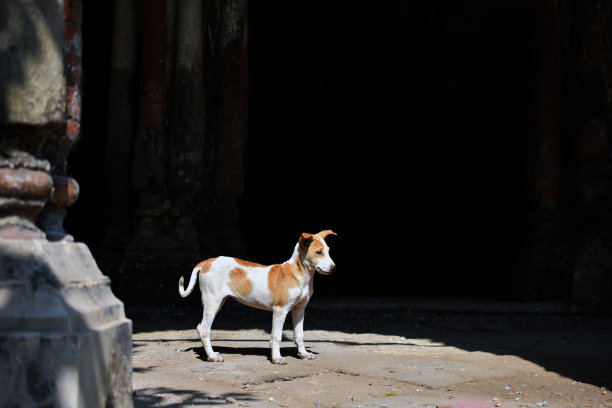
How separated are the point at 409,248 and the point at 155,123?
6.89 metres

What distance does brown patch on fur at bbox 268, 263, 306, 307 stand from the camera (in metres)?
5.34

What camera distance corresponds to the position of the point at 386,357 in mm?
5629

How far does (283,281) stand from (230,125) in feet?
11.6

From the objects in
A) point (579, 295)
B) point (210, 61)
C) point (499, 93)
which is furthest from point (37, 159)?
point (499, 93)

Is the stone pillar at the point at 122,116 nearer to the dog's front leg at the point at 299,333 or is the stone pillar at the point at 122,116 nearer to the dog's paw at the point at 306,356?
the dog's front leg at the point at 299,333

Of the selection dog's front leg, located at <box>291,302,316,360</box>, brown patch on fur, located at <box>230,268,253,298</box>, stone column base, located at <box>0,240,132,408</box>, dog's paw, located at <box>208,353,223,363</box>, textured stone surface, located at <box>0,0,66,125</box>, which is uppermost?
textured stone surface, located at <box>0,0,66,125</box>

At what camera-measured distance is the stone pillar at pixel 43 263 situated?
7.63ft

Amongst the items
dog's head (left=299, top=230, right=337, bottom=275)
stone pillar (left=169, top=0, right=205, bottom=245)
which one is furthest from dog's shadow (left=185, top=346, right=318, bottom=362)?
stone pillar (left=169, top=0, right=205, bottom=245)

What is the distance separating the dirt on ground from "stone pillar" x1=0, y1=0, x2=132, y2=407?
147 cm

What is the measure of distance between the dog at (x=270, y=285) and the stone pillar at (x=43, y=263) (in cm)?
257

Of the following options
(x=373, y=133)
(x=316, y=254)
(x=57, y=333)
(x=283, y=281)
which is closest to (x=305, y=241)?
(x=316, y=254)

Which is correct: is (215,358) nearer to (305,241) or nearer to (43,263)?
(305,241)

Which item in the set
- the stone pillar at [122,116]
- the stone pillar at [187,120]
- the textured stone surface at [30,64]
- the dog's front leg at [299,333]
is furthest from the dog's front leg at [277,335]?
the stone pillar at [122,116]

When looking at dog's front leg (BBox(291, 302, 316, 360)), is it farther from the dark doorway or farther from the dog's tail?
the dark doorway
